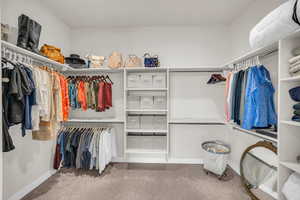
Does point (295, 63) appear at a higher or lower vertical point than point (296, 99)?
higher

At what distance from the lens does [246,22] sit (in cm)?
223

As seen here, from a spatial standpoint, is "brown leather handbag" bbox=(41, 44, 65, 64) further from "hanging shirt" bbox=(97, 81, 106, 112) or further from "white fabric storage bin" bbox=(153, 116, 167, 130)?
"white fabric storage bin" bbox=(153, 116, 167, 130)

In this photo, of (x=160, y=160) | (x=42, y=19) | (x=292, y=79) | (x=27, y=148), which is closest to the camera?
(x=292, y=79)

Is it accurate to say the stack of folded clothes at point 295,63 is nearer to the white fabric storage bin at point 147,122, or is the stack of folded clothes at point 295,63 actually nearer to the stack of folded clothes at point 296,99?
the stack of folded clothes at point 296,99

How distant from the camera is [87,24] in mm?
2727

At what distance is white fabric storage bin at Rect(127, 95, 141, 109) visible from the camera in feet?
8.81

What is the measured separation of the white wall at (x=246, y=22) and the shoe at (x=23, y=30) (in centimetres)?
292

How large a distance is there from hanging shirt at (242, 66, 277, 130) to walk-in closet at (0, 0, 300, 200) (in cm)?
1

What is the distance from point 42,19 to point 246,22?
3.16 m

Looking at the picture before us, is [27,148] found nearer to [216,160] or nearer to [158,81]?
[158,81]

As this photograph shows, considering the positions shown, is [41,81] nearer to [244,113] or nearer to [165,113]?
[165,113]

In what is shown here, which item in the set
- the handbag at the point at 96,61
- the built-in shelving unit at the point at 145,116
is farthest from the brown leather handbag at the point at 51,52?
the built-in shelving unit at the point at 145,116

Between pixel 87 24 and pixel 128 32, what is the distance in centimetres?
79

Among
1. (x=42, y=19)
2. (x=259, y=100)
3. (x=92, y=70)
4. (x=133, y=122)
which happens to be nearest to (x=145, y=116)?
(x=133, y=122)
